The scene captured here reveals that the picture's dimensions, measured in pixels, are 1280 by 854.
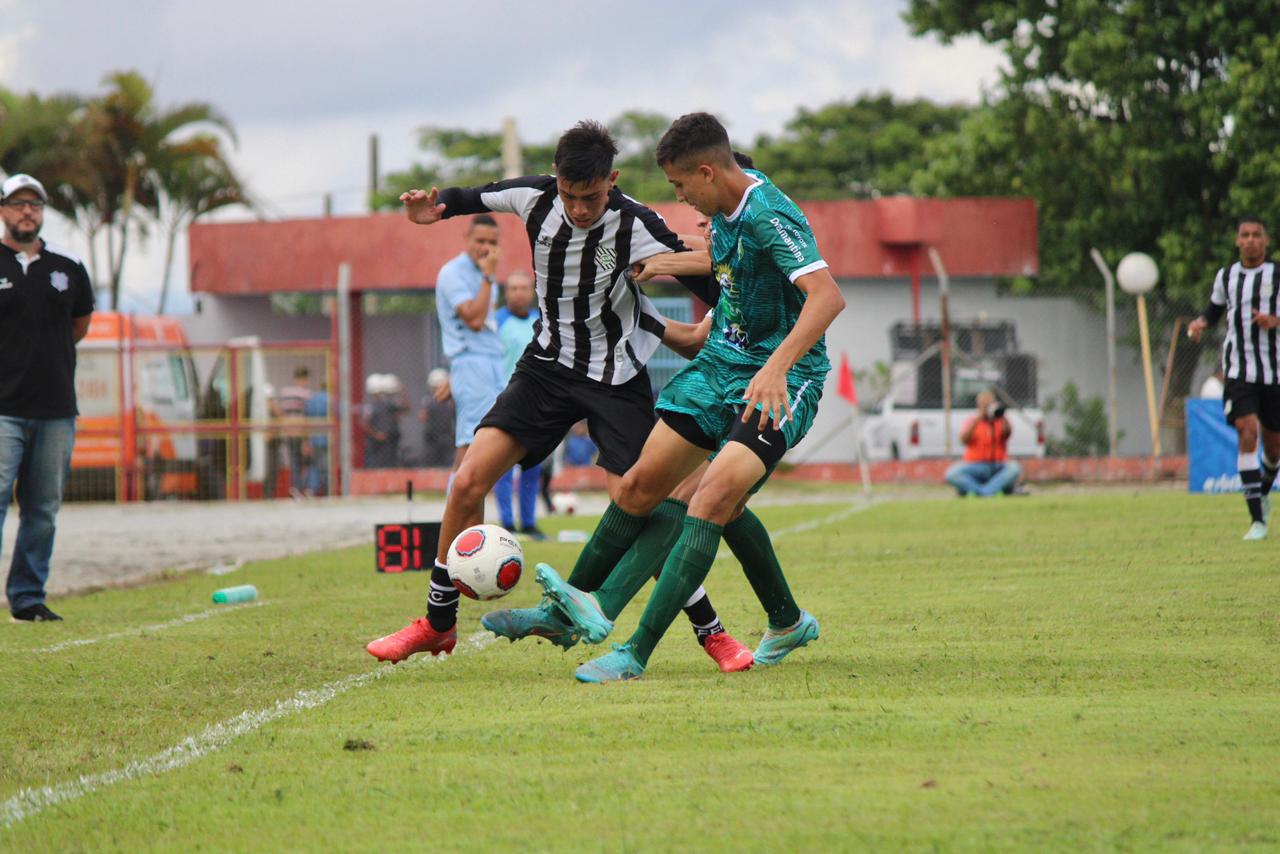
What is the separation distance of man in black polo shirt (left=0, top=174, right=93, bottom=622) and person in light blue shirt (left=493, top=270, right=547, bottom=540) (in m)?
4.57

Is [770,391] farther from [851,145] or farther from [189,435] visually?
[851,145]

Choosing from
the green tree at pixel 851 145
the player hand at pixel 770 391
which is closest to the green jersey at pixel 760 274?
the player hand at pixel 770 391

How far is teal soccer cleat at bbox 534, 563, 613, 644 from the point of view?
232 inches

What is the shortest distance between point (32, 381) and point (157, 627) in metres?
1.65

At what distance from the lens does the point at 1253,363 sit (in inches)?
469

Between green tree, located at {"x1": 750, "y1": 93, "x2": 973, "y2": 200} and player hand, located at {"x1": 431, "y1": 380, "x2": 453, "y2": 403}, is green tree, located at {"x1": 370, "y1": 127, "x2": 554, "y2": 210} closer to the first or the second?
green tree, located at {"x1": 750, "y1": 93, "x2": 973, "y2": 200}

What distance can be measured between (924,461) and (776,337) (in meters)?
19.9

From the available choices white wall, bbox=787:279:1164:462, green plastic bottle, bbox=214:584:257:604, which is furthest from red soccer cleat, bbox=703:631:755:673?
white wall, bbox=787:279:1164:462

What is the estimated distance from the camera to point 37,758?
4.84m

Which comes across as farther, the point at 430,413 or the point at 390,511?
the point at 430,413

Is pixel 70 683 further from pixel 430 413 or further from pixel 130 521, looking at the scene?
pixel 430 413

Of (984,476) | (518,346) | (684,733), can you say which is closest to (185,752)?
(684,733)

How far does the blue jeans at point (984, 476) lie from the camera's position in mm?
20906

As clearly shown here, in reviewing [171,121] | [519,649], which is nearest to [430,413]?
[171,121]
